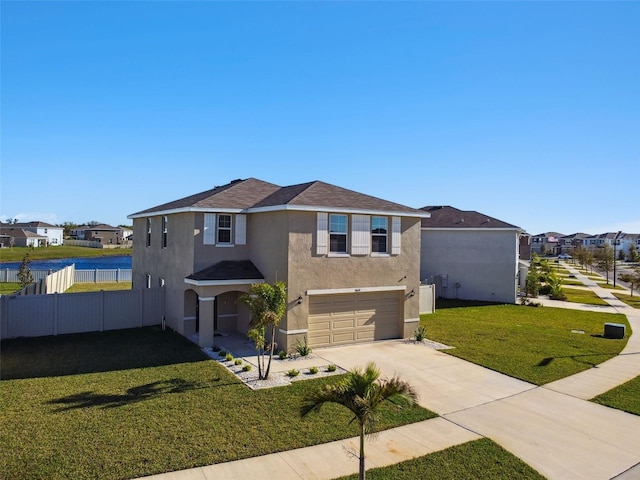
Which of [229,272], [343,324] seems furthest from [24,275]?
[343,324]

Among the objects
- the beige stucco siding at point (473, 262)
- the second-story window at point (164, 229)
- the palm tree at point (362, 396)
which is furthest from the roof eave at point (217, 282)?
the beige stucco siding at point (473, 262)

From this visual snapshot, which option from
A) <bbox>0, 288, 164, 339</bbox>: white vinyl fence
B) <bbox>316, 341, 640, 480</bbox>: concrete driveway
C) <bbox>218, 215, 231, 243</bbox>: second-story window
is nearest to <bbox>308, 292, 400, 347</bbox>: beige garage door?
<bbox>316, 341, 640, 480</bbox>: concrete driveway

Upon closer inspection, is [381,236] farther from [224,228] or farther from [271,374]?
[271,374]

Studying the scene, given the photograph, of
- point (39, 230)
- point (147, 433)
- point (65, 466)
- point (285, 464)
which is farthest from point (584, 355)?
point (39, 230)

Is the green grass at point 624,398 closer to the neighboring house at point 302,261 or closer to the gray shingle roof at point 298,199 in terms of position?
the neighboring house at point 302,261

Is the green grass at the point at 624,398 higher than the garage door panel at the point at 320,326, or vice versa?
the garage door panel at the point at 320,326

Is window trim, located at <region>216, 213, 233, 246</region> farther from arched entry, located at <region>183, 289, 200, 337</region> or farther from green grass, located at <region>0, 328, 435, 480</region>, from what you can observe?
green grass, located at <region>0, 328, 435, 480</region>
